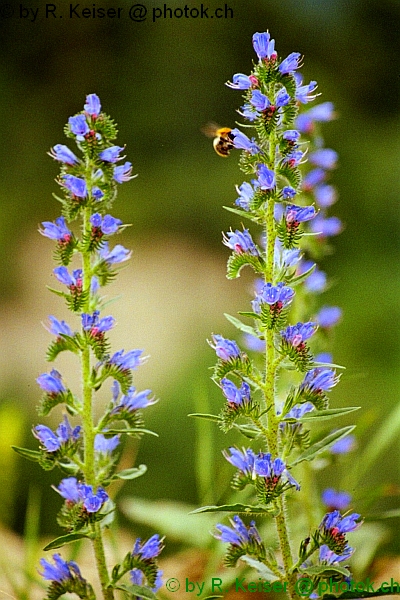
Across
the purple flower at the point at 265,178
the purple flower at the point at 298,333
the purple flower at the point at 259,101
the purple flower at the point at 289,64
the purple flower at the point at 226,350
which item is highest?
the purple flower at the point at 289,64

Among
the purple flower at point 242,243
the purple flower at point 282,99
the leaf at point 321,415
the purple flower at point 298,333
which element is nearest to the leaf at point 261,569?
the leaf at point 321,415

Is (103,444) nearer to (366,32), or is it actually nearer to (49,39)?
(49,39)

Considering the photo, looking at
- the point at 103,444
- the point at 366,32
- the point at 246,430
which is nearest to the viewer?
the point at 246,430

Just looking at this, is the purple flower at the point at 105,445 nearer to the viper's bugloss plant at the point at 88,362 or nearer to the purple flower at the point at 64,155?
the viper's bugloss plant at the point at 88,362

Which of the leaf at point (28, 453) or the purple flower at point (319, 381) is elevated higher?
the purple flower at point (319, 381)

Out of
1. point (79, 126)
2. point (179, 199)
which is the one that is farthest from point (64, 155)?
point (179, 199)

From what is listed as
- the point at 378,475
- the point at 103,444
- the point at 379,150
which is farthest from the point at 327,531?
the point at 379,150

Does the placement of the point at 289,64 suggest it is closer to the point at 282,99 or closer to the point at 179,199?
the point at 282,99
